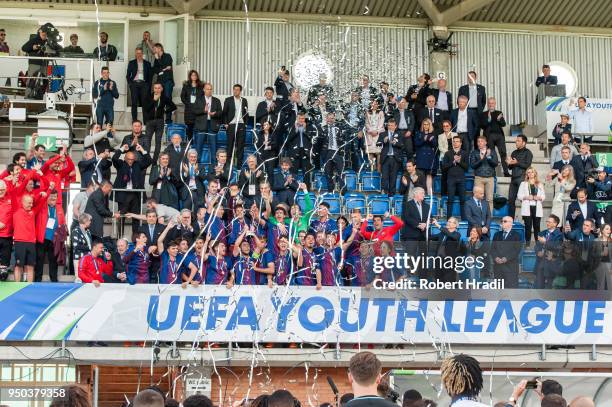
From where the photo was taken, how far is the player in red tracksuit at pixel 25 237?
1606 centimetres

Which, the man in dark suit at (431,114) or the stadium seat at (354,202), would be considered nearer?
the stadium seat at (354,202)

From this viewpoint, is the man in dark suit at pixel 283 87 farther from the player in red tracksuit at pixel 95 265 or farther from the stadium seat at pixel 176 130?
the player in red tracksuit at pixel 95 265

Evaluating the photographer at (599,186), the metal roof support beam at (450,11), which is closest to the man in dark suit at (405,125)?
the photographer at (599,186)

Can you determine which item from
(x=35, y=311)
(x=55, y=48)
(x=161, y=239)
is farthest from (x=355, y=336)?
(x=55, y=48)

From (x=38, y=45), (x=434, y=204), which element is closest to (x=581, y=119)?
(x=434, y=204)

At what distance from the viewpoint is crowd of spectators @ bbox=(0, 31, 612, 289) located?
624 inches

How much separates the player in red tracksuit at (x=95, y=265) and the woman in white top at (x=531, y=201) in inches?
297

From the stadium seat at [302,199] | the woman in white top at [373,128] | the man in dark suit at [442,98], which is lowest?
the stadium seat at [302,199]

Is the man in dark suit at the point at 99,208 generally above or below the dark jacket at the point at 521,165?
below

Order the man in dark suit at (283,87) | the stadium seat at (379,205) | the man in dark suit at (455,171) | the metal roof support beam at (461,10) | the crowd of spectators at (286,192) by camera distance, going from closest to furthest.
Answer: the crowd of spectators at (286,192) → the stadium seat at (379,205) → the man in dark suit at (455,171) → the man in dark suit at (283,87) → the metal roof support beam at (461,10)

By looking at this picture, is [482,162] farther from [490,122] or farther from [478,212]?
[490,122]

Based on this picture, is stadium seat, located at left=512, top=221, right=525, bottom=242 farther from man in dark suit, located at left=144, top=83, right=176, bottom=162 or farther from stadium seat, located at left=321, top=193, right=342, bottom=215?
man in dark suit, located at left=144, top=83, right=176, bottom=162

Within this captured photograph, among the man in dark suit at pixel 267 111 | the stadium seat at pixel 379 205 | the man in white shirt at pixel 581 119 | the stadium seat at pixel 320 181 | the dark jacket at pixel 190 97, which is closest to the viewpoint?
the stadium seat at pixel 379 205

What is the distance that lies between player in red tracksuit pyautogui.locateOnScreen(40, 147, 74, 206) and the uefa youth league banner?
2.30m
